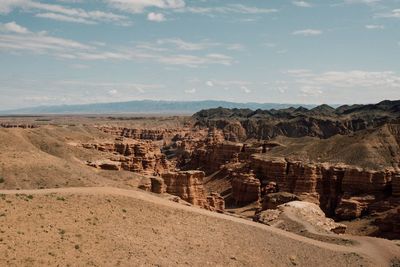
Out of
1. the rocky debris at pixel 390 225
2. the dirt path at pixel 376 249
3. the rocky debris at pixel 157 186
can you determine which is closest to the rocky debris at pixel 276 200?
the rocky debris at pixel 390 225

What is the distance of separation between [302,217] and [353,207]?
2201 centimetres

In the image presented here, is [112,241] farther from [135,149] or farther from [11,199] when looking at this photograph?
[135,149]

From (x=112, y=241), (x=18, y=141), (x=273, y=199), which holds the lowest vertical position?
(x=273, y=199)

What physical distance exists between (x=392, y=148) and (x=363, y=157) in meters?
7.05

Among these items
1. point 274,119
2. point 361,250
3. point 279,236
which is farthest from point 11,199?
point 274,119

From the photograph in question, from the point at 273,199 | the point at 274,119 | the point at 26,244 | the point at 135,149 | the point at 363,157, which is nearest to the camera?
the point at 26,244

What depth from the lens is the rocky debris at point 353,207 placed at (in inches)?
2773

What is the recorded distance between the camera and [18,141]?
53031mm

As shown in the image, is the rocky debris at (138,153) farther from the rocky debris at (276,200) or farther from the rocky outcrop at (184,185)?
the rocky debris at (276,200)

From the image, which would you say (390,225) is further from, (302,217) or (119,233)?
(119,233)

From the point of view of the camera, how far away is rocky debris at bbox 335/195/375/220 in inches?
2773

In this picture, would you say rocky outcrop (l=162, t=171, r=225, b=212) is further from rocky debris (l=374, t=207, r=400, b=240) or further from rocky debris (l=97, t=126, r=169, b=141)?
rocky debris (l=97, t=126, r=169, b=141)

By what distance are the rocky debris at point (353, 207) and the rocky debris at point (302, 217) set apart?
14.7m

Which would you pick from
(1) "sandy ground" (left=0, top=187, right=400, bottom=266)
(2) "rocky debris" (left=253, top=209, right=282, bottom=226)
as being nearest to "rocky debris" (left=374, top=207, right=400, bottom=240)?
(2) "rocky debris" (left=253, top=209, right=282, bottom=226)
